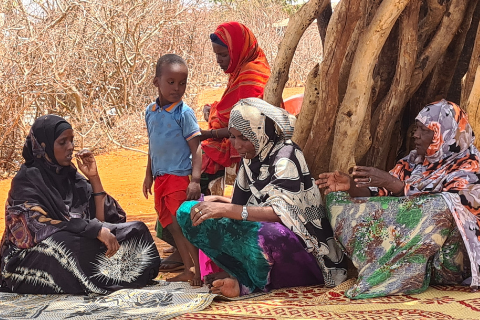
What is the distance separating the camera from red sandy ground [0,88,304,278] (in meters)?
7.76

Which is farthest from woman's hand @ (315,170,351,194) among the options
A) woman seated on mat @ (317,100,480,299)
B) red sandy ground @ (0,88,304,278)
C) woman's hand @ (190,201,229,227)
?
red sandy ground @ (0,88,304,278)

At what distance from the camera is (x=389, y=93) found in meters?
4.90

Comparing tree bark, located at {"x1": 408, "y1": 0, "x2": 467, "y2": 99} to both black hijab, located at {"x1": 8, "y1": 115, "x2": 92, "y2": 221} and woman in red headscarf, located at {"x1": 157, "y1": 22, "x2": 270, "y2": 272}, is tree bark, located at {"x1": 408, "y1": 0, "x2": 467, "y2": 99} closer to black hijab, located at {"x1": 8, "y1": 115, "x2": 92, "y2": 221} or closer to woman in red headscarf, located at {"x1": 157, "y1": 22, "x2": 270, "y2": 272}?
woman in red headscarf, located at {"x1": 157, "y1": 22, "x2": 270, "y2": 272}

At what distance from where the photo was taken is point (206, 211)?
405 cm

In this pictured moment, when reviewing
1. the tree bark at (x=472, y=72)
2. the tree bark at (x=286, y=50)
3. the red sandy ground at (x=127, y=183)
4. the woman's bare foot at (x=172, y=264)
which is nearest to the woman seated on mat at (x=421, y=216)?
the tree bark at (x=472, y=72)

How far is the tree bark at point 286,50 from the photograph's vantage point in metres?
5.11

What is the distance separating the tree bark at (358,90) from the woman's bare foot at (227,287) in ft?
3.85

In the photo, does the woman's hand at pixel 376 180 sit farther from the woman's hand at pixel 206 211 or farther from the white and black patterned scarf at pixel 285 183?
the woman's hand at pixel 206 211

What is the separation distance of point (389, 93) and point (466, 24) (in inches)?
32.6

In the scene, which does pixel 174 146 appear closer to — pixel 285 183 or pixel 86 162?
pixel 86 162

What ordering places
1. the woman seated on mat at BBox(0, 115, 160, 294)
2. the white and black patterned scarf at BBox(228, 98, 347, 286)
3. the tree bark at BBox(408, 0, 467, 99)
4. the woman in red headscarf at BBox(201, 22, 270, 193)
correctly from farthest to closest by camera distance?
the woman in red headscarf at BBox(201, 22, 270, 193)
the tree bark at BBox(408, 0, 467, 99)
the woman seated on mat at BBox(0, 115, 160, 294)
the white and black patterned scarf at BBox(228, 98, 347, 286)

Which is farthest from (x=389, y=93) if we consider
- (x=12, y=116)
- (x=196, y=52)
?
(x=196, y=52)

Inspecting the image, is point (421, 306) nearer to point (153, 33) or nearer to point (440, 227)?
point (440, 227)

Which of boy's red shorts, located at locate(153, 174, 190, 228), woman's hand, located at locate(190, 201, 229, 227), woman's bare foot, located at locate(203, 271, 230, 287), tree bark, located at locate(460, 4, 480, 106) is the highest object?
tree bark, located at locate(460, 4, 480, 106)
